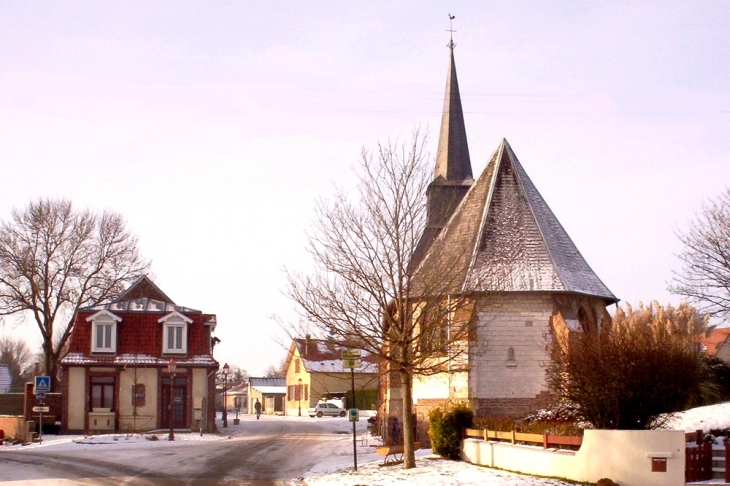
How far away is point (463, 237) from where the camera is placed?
28.2 metres

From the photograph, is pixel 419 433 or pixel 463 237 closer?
pixel 463 237

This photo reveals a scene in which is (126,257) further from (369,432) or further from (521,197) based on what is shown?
(521,197)

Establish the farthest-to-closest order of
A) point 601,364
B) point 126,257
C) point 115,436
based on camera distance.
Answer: point 126,257, point 115,436, point 601,364

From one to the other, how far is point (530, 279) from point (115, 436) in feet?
57.5

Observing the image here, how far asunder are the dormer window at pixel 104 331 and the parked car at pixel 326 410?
20190 millimetres

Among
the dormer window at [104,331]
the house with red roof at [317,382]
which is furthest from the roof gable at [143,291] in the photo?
the house with red roof at [317,382]

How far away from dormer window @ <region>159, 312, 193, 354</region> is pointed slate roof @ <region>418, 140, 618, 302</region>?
1639cm

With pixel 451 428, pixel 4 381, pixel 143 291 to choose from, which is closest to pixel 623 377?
pixel 451 428

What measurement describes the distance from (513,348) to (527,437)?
25.8ft

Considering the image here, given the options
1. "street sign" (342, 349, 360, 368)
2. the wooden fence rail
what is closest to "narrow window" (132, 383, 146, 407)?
"street sign" (342, 349, 360, 368)

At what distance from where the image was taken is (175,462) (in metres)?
26.4

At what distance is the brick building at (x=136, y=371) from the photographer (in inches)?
1574

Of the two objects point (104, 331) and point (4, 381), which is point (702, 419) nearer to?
point (104, 331)

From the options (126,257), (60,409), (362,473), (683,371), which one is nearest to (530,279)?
(683,371)
